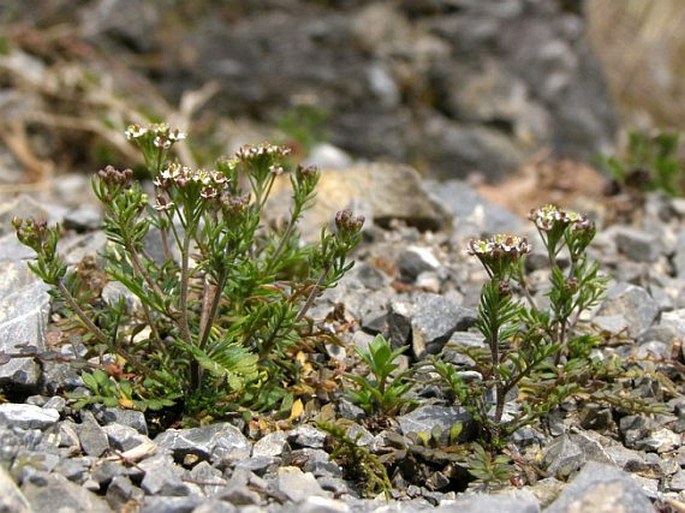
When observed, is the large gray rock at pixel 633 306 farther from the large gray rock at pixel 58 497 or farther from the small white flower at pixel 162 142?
the large gray rock at pixel 58 497

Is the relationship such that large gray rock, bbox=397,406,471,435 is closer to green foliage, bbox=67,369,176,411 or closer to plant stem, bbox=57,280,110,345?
green foliage, bbox=67,369,176,411

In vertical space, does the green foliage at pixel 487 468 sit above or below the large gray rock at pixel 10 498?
above

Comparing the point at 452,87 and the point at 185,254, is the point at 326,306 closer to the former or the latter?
the point at 185,254

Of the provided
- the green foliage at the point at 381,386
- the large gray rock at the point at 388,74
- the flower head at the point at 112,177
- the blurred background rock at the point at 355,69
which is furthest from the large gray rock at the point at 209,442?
the large gray rock at the point at 388,74

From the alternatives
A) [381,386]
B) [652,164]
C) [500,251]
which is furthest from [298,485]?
[652,164]

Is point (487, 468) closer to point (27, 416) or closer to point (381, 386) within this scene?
point (381, 386)

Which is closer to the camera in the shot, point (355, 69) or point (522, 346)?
point (522, 346)

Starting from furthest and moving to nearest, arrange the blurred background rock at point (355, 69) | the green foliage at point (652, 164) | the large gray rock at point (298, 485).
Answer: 1. the blurred background rock at point (355, 69)
2. the green foliage at point (652, 164)
3. the large gray rock at point (298, 485)

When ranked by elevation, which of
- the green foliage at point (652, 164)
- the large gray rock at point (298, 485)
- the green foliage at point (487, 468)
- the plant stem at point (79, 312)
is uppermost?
the green foliage at point (652, 164)
